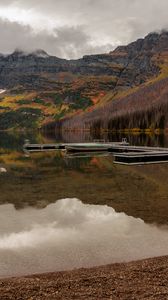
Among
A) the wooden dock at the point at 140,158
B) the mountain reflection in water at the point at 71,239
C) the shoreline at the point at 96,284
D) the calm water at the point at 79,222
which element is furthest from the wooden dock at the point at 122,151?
the shoreline at the point at 96,284

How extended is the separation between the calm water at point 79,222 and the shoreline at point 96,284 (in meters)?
1.52

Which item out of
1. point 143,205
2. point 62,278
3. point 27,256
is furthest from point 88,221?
point 62,278

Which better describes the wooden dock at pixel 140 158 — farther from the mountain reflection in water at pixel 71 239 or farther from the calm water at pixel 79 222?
the mountain reflection in water at pixel 71 239

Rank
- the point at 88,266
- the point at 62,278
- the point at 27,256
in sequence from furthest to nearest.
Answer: the point at 27,256 → the point at 88,266 → the point at 62,278

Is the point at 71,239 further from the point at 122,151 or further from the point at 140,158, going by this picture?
the point at 122,151

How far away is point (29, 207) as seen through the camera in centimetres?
3136

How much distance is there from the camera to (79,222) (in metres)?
26.7

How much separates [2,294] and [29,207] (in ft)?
56.8

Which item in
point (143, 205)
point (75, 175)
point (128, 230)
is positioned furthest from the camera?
point (75, 175)

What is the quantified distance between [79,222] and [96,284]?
11.7 meters

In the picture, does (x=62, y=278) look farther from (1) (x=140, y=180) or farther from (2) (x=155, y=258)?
(1) (x=140, y=180)

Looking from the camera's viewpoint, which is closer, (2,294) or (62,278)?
(2,294)

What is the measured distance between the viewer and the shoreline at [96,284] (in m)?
13.8

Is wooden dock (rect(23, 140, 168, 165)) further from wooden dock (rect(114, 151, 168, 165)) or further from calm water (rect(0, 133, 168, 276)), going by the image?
calm water (rect(0, 133, 168, 276))
